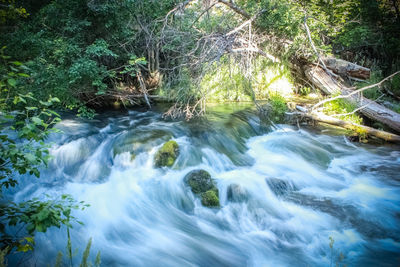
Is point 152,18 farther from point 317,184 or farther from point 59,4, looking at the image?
point 317,184

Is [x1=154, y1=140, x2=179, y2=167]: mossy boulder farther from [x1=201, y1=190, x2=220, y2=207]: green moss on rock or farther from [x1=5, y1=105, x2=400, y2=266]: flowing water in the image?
[x1=201, y1=190, x2=220, y2=207]: green moss on rock

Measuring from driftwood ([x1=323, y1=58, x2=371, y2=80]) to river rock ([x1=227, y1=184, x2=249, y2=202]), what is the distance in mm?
6416

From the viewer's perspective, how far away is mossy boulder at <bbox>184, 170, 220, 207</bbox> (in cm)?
462

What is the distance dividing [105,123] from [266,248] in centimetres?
597

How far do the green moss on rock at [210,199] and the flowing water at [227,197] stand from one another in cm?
12

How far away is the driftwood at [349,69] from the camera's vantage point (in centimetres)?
841

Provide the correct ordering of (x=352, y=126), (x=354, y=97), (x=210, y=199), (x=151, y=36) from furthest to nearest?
(x=151, y=36) → (x=354, y=97) → (x=352, y=126) → (x=210, y=199)

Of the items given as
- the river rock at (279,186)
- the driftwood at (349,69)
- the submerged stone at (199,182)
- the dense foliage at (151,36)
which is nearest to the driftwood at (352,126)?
the driftwood at (349,69)

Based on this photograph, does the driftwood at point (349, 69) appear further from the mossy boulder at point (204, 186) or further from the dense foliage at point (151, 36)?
the mossy boulder at point (204, 186)

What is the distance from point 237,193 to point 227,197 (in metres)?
0.22

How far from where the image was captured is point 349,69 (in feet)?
28.0

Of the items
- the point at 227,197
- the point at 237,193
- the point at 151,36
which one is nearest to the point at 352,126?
the point at 237,193

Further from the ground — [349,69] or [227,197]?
[349,69]

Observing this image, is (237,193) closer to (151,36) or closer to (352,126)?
(352,126)
